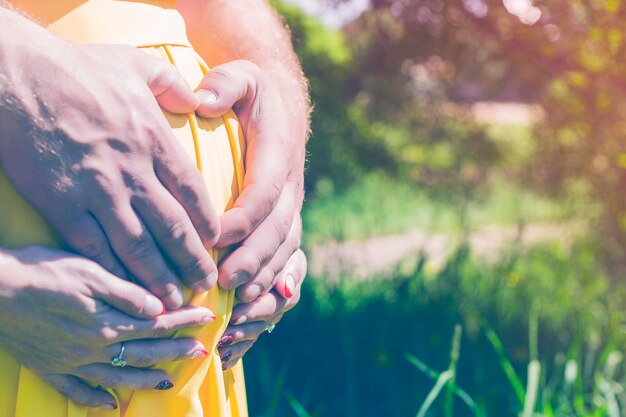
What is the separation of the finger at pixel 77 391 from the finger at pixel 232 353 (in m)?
0.27

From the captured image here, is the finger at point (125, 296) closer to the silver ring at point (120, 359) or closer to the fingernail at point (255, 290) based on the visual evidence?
the silver ring at point (120, 359)

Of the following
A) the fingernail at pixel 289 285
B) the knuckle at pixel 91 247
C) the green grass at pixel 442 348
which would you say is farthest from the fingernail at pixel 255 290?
the green grass at pixel 442 348

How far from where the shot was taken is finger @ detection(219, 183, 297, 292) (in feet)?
4.59

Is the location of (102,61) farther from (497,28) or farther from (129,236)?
(497,28)

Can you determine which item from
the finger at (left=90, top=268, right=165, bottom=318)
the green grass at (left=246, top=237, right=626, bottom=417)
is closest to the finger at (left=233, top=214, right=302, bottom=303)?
the finger at (left=90, top=268, right=165, bottom=318)

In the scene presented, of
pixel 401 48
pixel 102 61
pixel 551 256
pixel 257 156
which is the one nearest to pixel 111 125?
pixel 102 61

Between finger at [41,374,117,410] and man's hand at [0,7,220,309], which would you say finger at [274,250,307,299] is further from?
finger at [41,374,117,410]

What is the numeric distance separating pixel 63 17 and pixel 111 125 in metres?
0.31

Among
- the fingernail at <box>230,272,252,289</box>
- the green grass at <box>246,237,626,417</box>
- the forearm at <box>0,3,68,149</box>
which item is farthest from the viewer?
the green grass at <box>246,237,626,417</box>

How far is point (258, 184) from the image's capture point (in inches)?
57.3

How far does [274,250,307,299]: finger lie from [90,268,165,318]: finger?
0.33 m

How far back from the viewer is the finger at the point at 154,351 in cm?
129

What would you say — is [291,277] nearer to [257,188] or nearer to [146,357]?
[257,188]

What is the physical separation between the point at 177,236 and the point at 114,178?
5.3 inches
